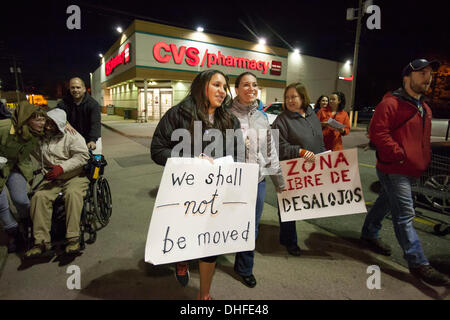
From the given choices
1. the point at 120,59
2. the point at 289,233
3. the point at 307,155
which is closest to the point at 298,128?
the point at 307,155

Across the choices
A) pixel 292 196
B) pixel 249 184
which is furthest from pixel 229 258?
pixel 249 184

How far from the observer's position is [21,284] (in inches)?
99.3

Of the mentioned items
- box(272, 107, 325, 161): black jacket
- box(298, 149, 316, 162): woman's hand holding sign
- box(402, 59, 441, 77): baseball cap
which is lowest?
box(298, 149, 316, 162): woman's hand holding sign

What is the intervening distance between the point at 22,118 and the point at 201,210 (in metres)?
2.40

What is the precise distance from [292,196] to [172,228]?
4.70 ft

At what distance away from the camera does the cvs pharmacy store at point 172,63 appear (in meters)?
19.5

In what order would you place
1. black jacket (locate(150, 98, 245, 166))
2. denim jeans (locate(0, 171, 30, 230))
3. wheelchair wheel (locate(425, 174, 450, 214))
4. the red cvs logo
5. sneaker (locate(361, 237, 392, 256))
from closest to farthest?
black jacket (locate(150, 98, 245, 166)) → denim jeans (locate(0, 171, 30, 230)) → sneaker (locate(361, 237, 392, 256)) → wheelchair wheel (locate(425, 174, 450, 214)) → the red cvs logo

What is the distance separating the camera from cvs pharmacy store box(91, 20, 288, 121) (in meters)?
19.5

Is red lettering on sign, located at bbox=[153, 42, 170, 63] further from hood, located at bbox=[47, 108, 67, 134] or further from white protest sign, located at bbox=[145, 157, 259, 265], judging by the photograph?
white protest sign, located at bbox=[145, 157, 259, 265]

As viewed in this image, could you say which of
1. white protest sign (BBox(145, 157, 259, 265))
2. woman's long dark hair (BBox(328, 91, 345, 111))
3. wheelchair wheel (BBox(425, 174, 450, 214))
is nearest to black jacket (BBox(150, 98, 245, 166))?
white protest sign (BBox(145, 157, 259, 265))

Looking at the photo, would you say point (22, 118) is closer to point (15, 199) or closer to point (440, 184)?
point (15, 199)

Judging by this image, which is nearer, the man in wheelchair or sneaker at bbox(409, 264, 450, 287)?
sneaker at bbox(409, 264, 450, 287)

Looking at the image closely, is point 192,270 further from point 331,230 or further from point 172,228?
point 331,230

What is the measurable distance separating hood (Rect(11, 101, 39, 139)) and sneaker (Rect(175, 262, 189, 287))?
2259mm
